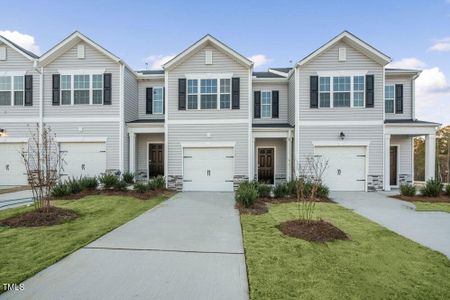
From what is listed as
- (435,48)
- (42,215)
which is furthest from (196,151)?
(435,48)

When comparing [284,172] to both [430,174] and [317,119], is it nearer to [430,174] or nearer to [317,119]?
[317,119]

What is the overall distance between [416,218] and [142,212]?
27.2 feet

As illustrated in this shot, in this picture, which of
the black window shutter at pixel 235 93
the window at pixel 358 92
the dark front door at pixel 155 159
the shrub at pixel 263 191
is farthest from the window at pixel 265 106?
the dark front door at pixel 155 159

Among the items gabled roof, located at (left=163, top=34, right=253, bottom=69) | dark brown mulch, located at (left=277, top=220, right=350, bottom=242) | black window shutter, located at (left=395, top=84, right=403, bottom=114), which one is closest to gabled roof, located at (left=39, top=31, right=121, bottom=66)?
gabled roof, located at (left=163, top=34, right=253, bottom=69)

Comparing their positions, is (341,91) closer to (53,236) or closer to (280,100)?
(280,100)

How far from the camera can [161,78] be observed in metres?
14.9

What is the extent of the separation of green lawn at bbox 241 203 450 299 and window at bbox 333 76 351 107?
8.16 metres

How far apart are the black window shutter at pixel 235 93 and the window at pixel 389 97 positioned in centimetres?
837

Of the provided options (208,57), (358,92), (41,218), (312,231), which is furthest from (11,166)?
(358,92)

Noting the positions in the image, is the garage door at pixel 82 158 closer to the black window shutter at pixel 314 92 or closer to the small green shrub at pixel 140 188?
the small green shrub at pixel 140 188

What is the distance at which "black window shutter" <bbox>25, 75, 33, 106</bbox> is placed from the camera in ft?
43.8

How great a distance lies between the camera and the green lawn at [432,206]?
8883mm

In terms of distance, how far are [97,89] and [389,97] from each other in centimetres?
1576

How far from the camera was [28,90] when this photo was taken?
13.4 metres
